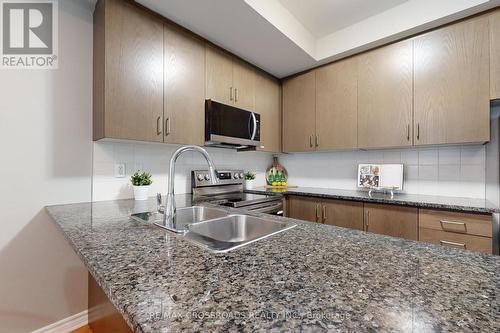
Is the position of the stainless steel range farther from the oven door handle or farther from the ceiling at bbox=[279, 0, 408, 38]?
the ceiling at bbox=[279, 0, 408, 38]

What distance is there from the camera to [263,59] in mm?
2301

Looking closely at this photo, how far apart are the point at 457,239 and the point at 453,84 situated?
1145 mm

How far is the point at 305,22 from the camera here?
2080 mm

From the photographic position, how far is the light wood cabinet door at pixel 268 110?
249cm

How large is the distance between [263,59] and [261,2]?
67cm

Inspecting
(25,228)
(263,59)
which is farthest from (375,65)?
(25,228)

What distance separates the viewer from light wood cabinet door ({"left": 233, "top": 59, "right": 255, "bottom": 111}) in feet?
7.29

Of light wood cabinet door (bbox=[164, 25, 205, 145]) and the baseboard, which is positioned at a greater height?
light wood cabinet door (bbox=[164, 25, 205, 145])

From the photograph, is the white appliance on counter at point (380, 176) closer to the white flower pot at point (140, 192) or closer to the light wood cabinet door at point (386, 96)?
the light wood cabinet door at point (386, 96)

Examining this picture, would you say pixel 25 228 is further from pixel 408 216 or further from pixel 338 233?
pixel 408 216

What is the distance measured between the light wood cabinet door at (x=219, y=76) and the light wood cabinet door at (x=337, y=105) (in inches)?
38.5

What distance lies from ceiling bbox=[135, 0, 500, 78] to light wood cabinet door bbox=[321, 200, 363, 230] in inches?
56.9

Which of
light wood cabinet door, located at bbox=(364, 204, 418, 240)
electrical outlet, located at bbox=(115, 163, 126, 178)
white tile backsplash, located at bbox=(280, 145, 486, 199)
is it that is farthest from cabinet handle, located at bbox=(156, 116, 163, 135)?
white tile backsplash, located at bbox=(280, 145, 486, 199)

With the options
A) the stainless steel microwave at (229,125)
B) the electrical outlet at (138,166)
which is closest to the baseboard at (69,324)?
the electrical outlet at (138,166)
